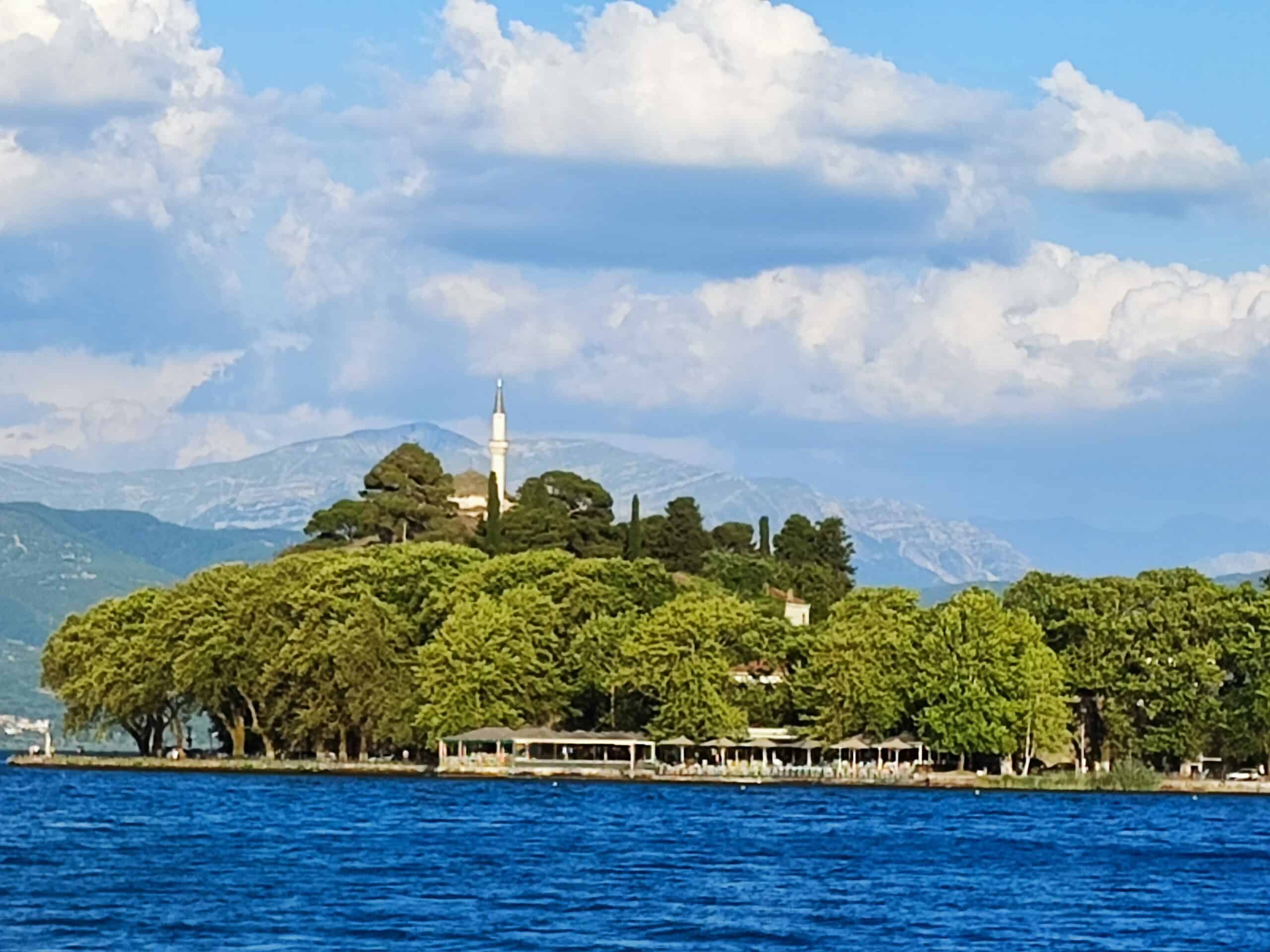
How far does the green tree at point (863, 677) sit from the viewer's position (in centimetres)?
10825

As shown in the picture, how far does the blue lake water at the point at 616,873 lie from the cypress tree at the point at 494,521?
43310 millimetres

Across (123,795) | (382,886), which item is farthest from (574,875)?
(123,795)

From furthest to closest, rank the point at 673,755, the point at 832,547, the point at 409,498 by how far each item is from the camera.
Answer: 1. the point at 832,547
2. the point at 409,498
3. the point at 673,755

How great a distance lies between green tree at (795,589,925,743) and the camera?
108m

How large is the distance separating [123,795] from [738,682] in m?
32.7

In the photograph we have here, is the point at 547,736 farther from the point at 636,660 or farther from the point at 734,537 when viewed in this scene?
the point at 734,537

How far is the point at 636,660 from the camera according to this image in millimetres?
110688

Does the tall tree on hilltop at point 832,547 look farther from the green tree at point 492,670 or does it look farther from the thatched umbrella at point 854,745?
the green tree at point 492,670

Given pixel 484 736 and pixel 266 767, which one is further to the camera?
pixel 266 767

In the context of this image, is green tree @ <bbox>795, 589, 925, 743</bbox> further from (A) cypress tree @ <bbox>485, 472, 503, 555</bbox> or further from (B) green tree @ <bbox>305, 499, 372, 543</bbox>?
(B) green tree @ <bbox>305, 499, 372, 543</bbox>

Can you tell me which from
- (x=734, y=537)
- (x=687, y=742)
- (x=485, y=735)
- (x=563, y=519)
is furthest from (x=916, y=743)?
(x=734, y=537)

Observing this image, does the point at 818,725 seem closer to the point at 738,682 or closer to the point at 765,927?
the point at 738,682

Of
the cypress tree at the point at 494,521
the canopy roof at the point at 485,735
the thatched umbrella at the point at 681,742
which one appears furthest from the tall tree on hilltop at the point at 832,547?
the canopy roof at the point at 485,735

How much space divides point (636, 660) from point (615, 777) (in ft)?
19.2
